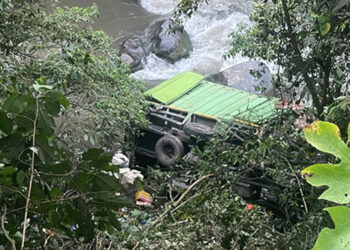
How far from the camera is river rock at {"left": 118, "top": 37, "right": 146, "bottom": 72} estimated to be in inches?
499

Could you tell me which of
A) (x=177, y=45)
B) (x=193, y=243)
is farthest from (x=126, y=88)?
(x=177, y=45)

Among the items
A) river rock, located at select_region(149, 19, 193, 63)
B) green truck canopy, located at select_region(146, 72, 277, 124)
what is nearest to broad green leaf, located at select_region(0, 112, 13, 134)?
green truck canopy, located at select_region(146, 72, 277, 124)

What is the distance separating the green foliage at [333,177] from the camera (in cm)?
83

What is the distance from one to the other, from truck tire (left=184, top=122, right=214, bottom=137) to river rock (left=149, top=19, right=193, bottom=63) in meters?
5.48

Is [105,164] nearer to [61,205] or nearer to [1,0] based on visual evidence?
[61,205]

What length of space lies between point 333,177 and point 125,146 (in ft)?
18.5

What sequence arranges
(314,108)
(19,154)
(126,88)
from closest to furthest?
(19,154) < (314,108) < (126,88)

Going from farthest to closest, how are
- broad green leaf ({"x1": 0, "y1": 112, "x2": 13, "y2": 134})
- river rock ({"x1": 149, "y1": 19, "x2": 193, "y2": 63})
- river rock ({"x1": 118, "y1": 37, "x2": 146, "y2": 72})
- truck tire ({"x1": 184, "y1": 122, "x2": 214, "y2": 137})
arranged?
river rock ({"x1": 149, "y1": 19, "x2": 193, "y2": 63}) → river rock ({"x1": 118, "y1": 37, "x2": 146, "y2": 72}) → truck tire ({"x1": 184, "y1": 122, "x2": 214, "y2": 137}) → broad green leaf ({"x1": 0, "y1": 112, "x2": 13, "y2": 134})

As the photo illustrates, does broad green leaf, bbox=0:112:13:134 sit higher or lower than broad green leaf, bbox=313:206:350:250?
lower

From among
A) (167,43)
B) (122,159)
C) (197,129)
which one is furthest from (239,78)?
(167,43)

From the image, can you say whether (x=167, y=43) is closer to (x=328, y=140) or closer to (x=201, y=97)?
(x=201, y=97)

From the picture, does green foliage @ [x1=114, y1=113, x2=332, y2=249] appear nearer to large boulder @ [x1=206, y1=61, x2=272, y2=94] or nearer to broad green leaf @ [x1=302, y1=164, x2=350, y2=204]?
broad green leaf @ [x1=302, y1=164, x2=350, y2=204]

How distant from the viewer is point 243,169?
392 centimetres

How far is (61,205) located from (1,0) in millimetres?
2354
